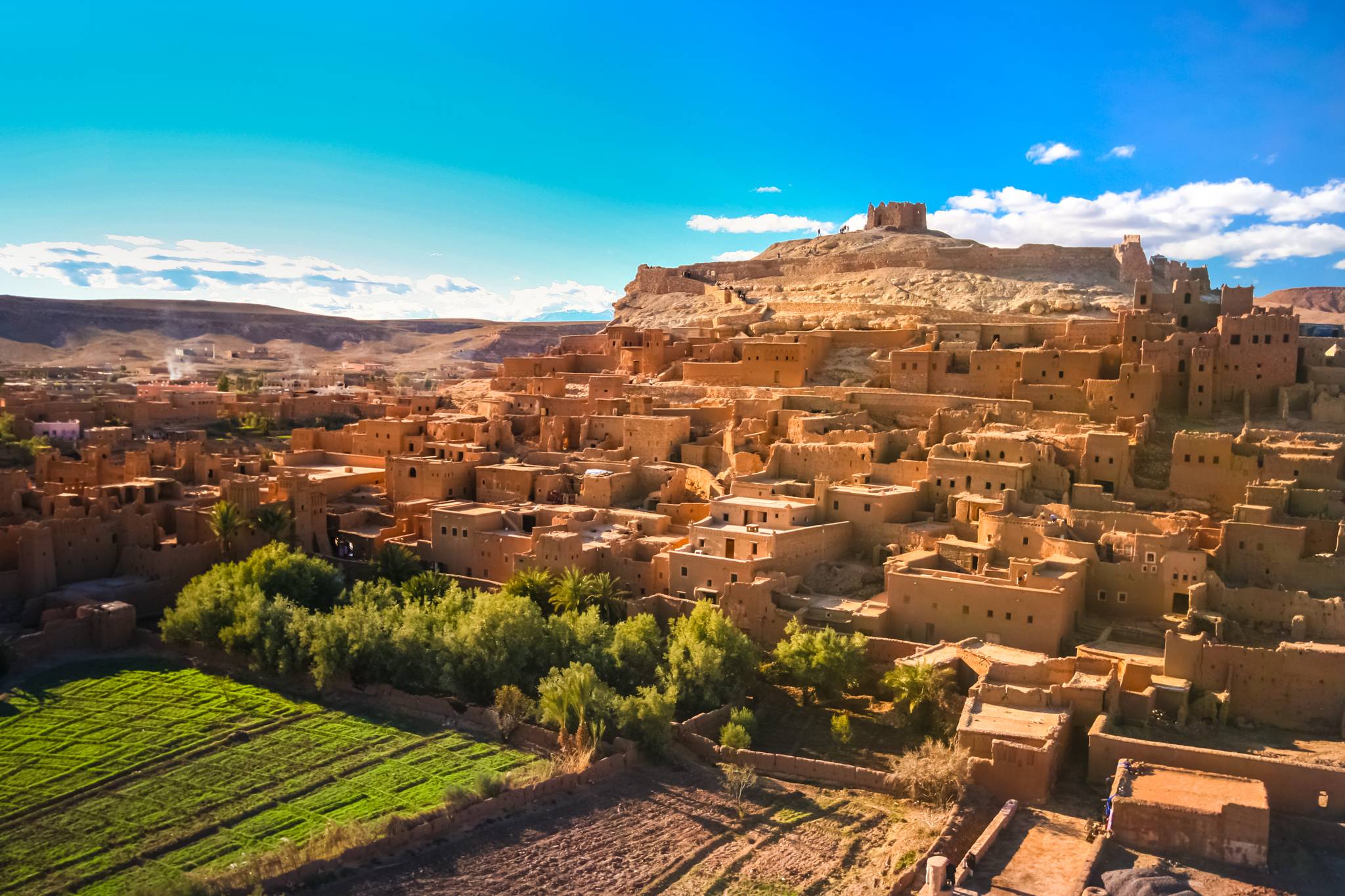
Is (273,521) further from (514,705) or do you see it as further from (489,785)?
(489,785)

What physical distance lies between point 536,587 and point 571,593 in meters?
1.01

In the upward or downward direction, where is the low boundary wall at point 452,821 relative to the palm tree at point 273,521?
downward

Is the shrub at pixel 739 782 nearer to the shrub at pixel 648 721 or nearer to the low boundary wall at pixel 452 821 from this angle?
the shrub at pixel 648 721

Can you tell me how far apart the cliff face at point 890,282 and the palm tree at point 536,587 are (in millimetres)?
17161

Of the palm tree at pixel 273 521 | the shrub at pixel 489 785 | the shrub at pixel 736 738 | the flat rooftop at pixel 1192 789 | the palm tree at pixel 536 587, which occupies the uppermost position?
the palm tree at pixel 273 521

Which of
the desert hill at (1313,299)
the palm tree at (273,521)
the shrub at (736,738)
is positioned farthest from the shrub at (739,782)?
the desert hill at (1313,299)

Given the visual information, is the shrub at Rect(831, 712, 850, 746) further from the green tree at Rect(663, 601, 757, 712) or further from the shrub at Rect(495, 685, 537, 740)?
the shrub at Rect(495, 685, 537, 740)

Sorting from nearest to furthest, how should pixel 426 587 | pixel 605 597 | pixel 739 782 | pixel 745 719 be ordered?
pixel 739 782 < pixel 745 719 < pixel 605 597 < pixel 426 587

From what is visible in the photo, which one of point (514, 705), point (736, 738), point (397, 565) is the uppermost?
point (397, 565)

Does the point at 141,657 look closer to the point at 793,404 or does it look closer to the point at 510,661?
the point at 510,661

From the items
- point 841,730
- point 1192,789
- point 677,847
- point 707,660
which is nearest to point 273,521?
point 707,660

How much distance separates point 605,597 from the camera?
23234mm

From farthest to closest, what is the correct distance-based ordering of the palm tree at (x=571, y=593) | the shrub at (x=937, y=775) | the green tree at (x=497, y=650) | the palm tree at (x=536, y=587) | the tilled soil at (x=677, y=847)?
the palm tree at (x=536, y=587), the palm tree at (x=571, y=593), the green tree at (x=497, y=650), the shrub at (x=937, y=775), the tilled soil at (x=677, y=847)

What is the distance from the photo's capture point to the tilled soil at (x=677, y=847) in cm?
1520
